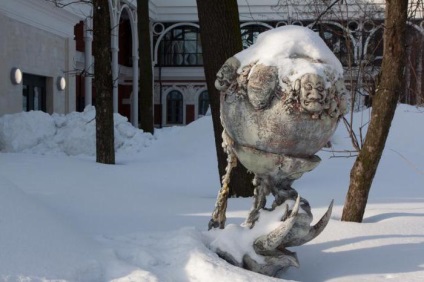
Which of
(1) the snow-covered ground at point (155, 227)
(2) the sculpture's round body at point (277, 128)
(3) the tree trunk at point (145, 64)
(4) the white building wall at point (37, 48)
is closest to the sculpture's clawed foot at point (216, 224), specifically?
(1) the snow-covered ground at point (155, 227)

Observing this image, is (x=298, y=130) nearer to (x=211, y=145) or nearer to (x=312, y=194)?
(x=312, y=194)

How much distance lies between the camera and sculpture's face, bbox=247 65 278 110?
3.35m

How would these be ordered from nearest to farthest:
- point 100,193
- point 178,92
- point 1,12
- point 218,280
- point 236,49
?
point 218,280, point 100,193, point 236,49, point 1,12, point 178,92

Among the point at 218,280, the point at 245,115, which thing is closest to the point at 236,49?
the point at 245,115

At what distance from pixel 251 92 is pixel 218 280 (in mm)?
1054

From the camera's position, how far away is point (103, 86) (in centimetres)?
1056

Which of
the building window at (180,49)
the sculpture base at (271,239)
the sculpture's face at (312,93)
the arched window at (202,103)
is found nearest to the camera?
the sculpture's face at (312,93)

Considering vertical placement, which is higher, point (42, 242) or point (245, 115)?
point (245, 115)

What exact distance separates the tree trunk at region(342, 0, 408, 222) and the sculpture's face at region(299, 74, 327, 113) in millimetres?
1861

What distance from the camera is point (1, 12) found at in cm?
1554

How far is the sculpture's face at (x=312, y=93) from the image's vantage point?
3.30 meters

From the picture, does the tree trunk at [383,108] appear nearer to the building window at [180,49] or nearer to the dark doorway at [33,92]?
the dark doorway at [33,92]

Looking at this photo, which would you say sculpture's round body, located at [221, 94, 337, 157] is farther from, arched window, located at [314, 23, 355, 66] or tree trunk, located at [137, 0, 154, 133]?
tree trunk, located at [137, 0, 154, 133]

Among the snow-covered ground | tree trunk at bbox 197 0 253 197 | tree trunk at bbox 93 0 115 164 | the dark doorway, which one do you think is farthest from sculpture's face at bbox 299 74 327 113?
the dark doorway
